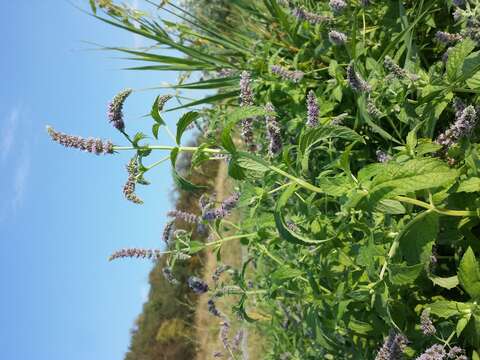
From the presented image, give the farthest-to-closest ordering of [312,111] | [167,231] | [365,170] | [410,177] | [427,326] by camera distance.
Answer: [167,231] < [312,111] < [427,326] < [365,170] < [410,177]

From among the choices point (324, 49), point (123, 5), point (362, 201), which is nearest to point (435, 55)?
point (324, 49)

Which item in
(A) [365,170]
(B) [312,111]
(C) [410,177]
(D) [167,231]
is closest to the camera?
(C) [410,177]

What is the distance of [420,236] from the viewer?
155 centimetres

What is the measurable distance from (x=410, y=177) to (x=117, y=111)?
0.91 m

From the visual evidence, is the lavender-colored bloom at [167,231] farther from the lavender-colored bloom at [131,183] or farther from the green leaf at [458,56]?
the green leaf at [458,56]

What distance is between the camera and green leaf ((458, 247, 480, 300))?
5.18 ft

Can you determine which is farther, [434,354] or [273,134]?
[273,134]

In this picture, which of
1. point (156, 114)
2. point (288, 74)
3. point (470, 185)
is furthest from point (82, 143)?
point (470, 185)

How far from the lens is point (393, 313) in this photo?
197 cm

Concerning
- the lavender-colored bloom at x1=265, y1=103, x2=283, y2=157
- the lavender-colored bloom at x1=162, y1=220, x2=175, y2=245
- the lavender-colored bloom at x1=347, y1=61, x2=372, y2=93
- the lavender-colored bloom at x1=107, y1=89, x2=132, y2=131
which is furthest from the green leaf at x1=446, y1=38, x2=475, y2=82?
the lavender-colored bloom at x1=162, y1=220, x2=175, y2=245

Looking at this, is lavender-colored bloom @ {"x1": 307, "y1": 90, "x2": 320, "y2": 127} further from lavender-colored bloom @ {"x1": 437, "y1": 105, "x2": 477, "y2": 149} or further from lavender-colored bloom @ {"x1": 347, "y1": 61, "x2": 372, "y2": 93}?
lavender-colored bloom @ {"x1": 437, "y1": 105, "x2": 477, "y2": 149}

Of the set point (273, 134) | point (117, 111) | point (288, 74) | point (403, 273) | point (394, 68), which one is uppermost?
point (288, 74)

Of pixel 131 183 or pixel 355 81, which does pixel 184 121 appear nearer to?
pixel 131 183

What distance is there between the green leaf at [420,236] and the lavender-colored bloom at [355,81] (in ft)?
1.66
